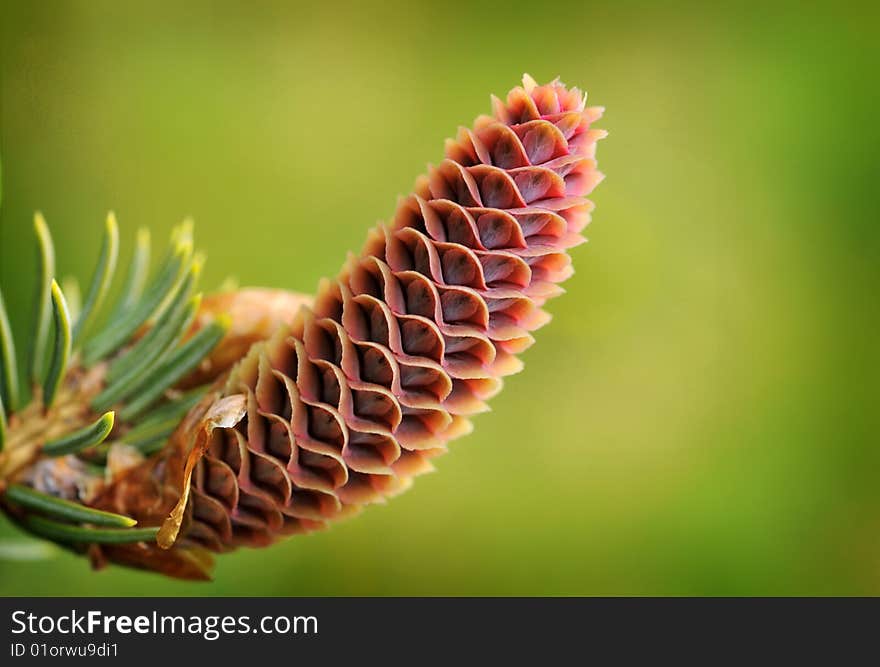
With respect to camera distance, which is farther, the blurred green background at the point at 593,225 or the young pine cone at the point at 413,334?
Result: the blurred green background at the point at 593,225

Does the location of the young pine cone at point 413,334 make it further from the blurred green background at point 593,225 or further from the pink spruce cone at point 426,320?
the blurred green background at point 593,225

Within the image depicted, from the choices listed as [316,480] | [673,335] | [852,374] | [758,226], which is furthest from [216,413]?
[852,374]

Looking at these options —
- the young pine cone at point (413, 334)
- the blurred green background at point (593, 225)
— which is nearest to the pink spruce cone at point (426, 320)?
the young pine cone at point (413, 334)

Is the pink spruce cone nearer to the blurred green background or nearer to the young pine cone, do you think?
the young pine cone

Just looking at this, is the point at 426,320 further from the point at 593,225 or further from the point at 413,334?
the point at 593,225

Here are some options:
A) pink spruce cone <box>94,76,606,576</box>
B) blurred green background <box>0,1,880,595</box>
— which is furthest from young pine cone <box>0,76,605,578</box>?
blurred green background <box>0,1,880,595</box>

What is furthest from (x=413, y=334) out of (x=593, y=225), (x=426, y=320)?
(x=593, y=225)
